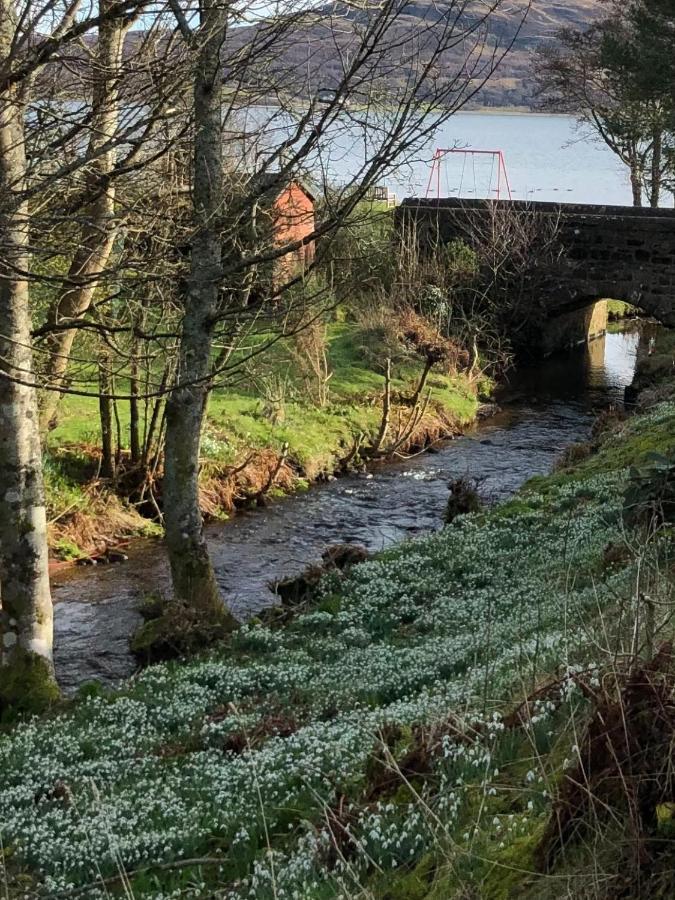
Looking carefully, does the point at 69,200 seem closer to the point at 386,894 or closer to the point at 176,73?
the point at 176,73

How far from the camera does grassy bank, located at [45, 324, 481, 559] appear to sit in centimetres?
1617

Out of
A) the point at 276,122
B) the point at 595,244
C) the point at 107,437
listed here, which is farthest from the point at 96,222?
the point at 595,244

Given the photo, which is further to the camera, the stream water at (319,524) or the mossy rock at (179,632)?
the stream water at (319,524)

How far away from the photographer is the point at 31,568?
9.19 m

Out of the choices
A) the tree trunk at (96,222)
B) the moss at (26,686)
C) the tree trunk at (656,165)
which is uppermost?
the tree trunk at (656,165)

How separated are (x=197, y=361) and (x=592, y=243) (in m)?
20.3

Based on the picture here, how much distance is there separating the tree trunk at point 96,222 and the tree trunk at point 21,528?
40 centimetres

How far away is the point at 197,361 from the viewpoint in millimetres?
11000

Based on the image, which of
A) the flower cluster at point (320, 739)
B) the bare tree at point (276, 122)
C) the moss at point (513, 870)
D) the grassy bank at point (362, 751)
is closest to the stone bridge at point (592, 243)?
the bare tree at point (276, 122)

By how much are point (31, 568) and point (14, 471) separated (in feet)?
3.06

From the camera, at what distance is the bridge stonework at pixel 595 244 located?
90.5 ft

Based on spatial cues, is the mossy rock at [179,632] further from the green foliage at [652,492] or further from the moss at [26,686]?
the green foliage at [652,492]

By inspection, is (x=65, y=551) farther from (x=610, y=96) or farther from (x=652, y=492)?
(x=610, y=96)

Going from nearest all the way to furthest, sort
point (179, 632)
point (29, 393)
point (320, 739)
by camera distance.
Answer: point (320, 739), point (29, 393), point (179, 632)
